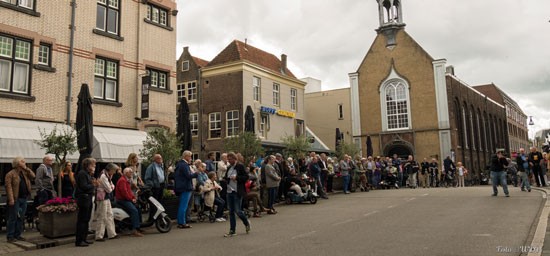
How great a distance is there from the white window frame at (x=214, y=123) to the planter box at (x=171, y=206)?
2091 centimetres

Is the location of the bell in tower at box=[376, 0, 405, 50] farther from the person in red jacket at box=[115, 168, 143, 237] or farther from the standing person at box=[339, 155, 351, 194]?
the person in red jacket at box=[115, 168, 143, 237]

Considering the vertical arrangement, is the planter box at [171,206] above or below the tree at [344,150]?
below

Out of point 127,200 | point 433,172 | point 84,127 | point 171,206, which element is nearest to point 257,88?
point 433,172

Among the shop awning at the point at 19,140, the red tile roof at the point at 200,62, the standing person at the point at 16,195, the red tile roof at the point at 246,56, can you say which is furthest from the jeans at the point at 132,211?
the red tile roof at the point at 200,62

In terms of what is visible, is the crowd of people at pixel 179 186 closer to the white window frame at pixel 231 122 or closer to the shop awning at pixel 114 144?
the shop awning at pixel 114 144

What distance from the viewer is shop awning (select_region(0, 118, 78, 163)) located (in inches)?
525

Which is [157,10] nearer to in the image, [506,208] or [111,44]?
[111,44]

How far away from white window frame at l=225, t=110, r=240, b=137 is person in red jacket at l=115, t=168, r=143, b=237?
2183cm

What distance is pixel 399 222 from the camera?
1005 cm

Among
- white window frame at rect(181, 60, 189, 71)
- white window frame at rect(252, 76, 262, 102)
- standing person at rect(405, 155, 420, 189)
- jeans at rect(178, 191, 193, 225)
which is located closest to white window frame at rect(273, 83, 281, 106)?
white window frame at rect(252, 76, 262, 102)

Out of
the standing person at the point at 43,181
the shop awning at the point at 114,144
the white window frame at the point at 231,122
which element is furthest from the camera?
the white window frame at the point at 231,122

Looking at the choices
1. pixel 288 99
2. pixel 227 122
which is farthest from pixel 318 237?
pixel 288 99

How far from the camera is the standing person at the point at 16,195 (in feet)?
29.4

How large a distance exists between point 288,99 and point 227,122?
Answer: 20.4 feet
